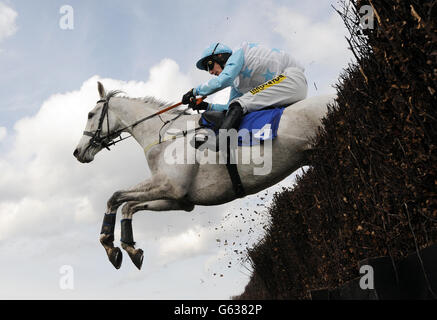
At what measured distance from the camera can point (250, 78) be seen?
6930 millimetres

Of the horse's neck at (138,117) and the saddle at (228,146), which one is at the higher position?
the horse's neck at (138,117)

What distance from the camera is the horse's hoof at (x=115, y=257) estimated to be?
708 cm

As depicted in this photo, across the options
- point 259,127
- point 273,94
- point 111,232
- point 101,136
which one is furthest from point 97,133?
point 273,94

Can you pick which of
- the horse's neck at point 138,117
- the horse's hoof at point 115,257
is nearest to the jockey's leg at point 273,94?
the horse's neck at point 138,117

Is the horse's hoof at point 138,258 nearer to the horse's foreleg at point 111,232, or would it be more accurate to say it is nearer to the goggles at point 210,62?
the horse's foreleg at point 111,232

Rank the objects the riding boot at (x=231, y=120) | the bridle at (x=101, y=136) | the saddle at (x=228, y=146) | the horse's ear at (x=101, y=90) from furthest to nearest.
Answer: the horse's ear at (x=101, y=90) → the bridle at (x=101, y=136) → the saddle at (x=228, y=146) → the riding boot at (x=231, y=120)

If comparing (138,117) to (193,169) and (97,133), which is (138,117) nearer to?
(97,133)

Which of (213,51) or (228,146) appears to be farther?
(213,51)

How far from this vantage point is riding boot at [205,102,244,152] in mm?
6309

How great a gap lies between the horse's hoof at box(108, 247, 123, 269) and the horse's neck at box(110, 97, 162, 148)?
185 centimetres

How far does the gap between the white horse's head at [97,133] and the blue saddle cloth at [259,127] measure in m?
2.80

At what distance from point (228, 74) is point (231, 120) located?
750mm

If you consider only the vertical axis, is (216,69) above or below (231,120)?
above
